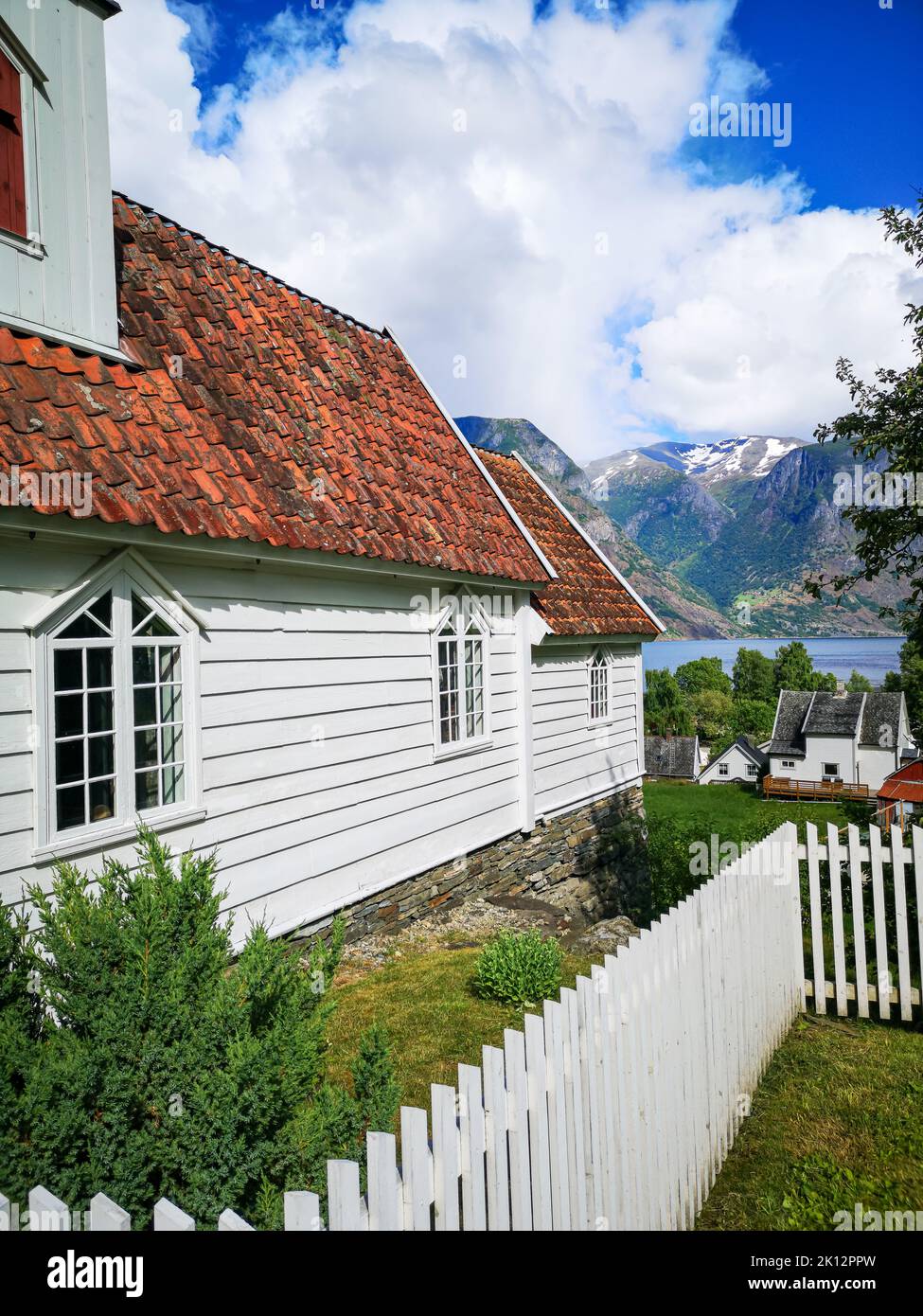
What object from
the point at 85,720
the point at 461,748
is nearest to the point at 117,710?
the point at 85,720

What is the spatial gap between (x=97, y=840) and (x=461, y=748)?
528 cm

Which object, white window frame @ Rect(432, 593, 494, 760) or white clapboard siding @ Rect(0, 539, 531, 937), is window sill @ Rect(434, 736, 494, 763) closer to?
white window frame @ Rect(432, 593, 494, 760)

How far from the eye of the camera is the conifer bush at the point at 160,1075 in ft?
8.68

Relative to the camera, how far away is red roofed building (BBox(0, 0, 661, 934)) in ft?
17.1

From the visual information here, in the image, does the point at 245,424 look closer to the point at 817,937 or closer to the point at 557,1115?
the point at 557,1115

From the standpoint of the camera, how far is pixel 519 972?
6.58 m

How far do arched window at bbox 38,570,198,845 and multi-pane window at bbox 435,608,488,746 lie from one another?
3.89 m

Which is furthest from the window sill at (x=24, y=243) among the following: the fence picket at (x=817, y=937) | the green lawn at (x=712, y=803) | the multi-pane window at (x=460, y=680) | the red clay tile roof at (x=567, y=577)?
the green lawn at (x=712, y=803)

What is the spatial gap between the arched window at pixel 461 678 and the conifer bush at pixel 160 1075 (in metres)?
6.18

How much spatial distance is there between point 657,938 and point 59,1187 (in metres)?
2.85

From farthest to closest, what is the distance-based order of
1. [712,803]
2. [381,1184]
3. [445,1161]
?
[712,803] → [445,1161] → [381,1184]

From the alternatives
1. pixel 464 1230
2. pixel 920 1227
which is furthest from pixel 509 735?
pixel 464 1230

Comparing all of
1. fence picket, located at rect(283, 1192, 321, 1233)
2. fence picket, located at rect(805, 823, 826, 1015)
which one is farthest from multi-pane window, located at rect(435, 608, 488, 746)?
fence picket, located at rect(283, 1192, 321, 1233)
